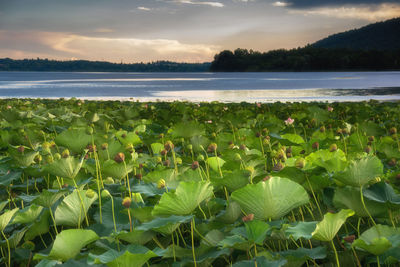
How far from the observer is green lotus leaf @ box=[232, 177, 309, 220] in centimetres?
126

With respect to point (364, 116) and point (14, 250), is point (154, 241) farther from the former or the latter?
point (364, 116)

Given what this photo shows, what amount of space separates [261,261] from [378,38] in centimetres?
14453

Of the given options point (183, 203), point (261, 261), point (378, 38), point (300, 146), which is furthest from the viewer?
point (378, 38)

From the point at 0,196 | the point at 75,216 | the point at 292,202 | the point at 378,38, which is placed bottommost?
the point at 0,196

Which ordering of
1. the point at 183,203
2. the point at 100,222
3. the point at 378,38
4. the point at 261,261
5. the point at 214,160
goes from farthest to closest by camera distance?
1. the point at 378,38
2. the point at 214,160
3. the point at 100,222
4. the point at 183,203
5. the point at 261,261

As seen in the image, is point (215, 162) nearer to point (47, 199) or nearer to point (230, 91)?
point (47, 199)

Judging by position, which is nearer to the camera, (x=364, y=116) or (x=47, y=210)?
(x=47, y=210)

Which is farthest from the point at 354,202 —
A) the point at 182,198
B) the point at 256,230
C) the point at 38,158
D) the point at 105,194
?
the point at 38,158

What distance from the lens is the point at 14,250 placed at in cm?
157

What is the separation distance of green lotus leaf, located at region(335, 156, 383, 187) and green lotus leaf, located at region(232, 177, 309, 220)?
17cm

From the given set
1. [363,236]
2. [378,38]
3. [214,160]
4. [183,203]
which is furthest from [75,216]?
[378,38]

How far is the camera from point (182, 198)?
1301 mm

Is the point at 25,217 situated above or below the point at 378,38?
below

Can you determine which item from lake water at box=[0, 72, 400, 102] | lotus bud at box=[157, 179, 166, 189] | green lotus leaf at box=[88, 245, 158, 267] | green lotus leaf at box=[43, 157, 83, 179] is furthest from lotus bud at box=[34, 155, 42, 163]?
lake water at box=[0, 72, 400, 102]
